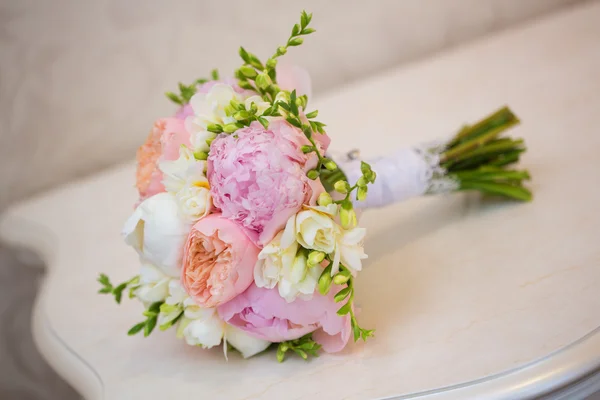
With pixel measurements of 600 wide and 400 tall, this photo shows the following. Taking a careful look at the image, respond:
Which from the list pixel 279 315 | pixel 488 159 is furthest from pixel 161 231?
pixel 488 159

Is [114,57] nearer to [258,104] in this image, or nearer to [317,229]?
[258,104]

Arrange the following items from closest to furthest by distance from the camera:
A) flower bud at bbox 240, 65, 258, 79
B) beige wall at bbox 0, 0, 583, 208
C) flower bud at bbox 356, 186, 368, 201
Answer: flower bud at bbox 356, 186, 368, 201 < flower bud at bbox 240, 65, 258, 79 < beige wall at bbox 0, 0, 583, 208

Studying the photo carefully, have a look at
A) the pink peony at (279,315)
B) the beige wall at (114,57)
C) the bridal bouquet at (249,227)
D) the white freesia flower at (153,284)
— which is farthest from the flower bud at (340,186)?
the beige wall at (114,57)

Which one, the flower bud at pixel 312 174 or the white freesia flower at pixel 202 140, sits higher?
the white freesia flower at pixel 202 140

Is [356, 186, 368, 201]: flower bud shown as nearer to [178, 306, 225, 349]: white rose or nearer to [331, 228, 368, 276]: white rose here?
[331, 228, 368, 276]: white rose

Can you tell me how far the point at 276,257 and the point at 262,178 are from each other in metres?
0.08

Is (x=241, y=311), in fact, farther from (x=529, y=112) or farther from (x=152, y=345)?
(x=529, y=112)

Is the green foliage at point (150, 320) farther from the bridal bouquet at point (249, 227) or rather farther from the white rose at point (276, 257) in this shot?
the white rose at point (276, 257)

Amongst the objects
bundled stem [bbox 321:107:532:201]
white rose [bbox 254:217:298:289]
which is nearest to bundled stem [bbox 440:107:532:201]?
bundled stem [bbox 321:107:532:201]

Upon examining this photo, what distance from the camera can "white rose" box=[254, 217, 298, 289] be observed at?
54 cm

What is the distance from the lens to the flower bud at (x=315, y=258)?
0.53 meters

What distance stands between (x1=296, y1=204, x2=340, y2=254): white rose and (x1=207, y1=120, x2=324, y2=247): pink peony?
16 millimetres

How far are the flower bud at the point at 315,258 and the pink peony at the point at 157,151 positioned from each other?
207 millimetres

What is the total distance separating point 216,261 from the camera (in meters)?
0.55
